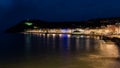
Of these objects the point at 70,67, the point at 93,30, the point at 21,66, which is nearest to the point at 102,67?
Result: the point at 70,67

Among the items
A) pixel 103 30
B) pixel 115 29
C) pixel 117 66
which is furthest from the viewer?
pixel 103 30

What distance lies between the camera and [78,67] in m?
26.0

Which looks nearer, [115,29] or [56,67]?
[56,67]

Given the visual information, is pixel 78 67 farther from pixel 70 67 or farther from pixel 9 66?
pixel 9 66

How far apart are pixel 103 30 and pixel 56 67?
141 m

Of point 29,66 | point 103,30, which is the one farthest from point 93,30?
point 29,66

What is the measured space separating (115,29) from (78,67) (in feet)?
359

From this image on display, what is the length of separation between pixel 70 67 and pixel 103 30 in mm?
140583

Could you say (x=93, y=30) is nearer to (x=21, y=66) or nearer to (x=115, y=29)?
(x=115, y=29)

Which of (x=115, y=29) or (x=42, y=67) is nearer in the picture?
(x=42, y=67)

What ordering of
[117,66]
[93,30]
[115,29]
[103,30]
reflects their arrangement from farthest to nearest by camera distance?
[93,30], [103,30], [115,29], [117,66]

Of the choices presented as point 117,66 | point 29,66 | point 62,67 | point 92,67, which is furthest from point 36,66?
point 117,66

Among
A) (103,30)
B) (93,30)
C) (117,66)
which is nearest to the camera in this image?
(117,66)

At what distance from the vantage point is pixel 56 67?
26.0 m
